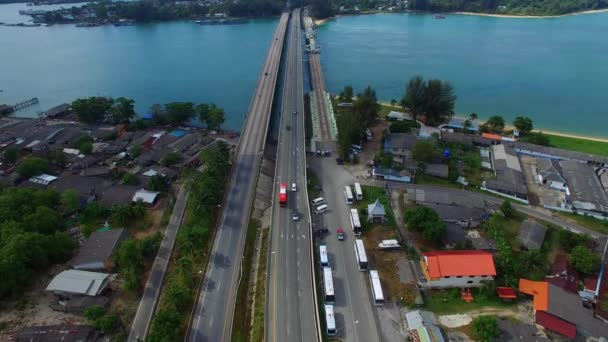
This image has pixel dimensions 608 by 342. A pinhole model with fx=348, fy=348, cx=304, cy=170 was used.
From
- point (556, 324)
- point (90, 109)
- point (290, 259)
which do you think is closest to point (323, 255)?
point (290, 259)

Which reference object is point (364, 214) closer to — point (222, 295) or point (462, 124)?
point (222, 295)

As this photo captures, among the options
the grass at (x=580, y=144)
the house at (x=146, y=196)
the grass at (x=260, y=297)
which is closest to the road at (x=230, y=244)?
the grass at (x=260, y=297)

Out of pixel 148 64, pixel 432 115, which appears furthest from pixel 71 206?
pixel 148 64

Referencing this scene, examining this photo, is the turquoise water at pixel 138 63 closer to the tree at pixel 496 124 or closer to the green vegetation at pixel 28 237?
the green vegetation at pixel 28 237

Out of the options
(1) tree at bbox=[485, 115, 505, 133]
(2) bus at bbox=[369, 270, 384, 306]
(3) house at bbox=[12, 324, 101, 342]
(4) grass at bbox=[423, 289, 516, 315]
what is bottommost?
(4) grass at bbox=[423, 289, 516, 315]

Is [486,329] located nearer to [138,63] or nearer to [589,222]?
[589,222]

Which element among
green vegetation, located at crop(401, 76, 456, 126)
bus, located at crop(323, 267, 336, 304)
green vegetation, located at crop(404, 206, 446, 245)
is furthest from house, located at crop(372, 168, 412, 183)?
green vegetation, located at crop(401, 76, 456, 126)

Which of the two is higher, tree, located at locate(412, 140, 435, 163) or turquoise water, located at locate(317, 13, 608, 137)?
turquoise water, located at locate(317, 13, 608, 137)

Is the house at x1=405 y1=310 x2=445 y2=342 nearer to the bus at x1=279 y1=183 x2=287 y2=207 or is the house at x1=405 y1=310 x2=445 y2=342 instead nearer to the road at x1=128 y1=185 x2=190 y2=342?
the bus at x1=279 y1=183 x2=287 y2=207
